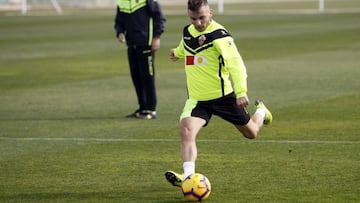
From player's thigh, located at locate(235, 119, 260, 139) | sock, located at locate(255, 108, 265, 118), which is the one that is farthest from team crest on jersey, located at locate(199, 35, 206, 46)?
sock, located at locate(255, 108, 265, 118)

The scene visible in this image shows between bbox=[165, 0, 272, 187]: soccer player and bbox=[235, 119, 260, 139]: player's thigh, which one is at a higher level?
bbox=[165, 0, 272, 187]: soccer player

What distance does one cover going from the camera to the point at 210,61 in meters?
9.76

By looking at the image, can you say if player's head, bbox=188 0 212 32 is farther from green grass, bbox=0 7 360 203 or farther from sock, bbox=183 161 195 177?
green grass, bbox=0 7 360 203

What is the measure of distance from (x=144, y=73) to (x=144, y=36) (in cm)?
56

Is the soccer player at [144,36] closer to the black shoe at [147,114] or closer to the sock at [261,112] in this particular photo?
the black shoe at [147,114]

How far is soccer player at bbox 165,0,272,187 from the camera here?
9.43 m

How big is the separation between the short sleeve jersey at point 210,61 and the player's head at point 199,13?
131mm

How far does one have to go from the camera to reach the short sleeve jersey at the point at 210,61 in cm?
959

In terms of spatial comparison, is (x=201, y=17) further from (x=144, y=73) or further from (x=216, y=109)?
(x=144, y=73)

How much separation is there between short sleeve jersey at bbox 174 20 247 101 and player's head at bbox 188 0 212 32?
131 millimetres

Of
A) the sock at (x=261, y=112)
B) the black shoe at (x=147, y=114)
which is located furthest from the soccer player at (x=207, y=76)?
the black shoe at (x=147, y=114)

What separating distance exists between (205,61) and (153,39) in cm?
567

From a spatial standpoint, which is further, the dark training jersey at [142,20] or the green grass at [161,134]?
the dark training jersey at [142,20]

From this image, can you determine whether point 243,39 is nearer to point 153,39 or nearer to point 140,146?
point 153,39
